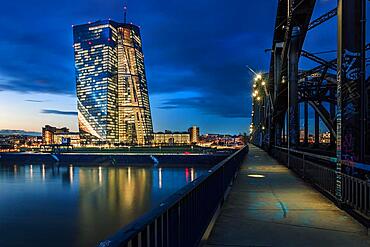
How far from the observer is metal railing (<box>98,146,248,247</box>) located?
8.88 feet

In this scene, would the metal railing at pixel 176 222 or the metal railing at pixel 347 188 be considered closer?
the metal railing at pixel 176 222

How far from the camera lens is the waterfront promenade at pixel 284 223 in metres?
6.12

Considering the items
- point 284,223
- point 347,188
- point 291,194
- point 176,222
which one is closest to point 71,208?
point 291,194

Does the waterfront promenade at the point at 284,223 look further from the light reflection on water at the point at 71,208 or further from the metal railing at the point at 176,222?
the light reflection on water at the point at 71,208

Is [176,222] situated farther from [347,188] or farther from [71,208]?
[71,208]

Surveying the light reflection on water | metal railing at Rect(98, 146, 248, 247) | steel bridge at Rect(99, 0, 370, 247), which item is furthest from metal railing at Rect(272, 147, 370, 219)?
the light reflection on water

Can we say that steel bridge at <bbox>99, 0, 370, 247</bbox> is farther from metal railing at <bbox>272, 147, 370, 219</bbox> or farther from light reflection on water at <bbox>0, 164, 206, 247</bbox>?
light reflection on water at <bbox>0, 164, 206, 247</bbox>

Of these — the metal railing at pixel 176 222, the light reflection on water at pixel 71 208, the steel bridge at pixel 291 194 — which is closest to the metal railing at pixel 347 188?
the steel bridge at pixel 291 194

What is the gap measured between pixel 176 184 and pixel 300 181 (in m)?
32.0

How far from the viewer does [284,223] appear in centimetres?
741

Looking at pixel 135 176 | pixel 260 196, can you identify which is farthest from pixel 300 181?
pixel 135 176

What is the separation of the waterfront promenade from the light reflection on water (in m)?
13.3

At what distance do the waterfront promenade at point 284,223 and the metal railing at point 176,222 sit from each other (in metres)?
0.58

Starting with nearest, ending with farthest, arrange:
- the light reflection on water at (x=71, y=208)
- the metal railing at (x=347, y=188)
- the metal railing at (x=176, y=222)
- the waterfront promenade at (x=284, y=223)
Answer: the metal railing at (x=176, y=222) < the waterfront promenade at (x=284, y=223) < the metal railing at (x=347, y=188) < the light reflection on water at (x=71, y=208)
